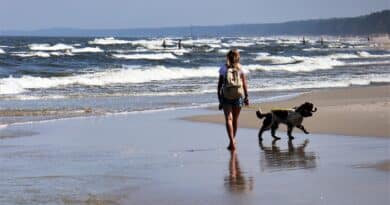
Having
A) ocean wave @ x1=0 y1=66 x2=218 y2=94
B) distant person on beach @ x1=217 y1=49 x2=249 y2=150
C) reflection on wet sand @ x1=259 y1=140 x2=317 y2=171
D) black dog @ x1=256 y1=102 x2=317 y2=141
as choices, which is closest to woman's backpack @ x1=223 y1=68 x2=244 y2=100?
distant person on beach @ x1=217 y1=49 x2=249 y2=150

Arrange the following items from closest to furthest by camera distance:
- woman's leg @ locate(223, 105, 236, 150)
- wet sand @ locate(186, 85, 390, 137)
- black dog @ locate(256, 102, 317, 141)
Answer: woman's leg @ locate(223, 105, 236, 150) → black dog @ locate(256, 102, 317, 141) → wet sand @ locate(186, 85, 390, 137)

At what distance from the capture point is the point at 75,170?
24.6 feet

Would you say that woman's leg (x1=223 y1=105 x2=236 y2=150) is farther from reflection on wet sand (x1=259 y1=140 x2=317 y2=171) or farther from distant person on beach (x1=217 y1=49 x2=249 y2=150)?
reflection on wet sand (x1=259 y1=140 x2=317 y2=171)

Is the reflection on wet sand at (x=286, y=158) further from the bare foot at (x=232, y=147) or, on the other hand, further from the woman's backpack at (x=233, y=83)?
the woman's backpack at (x=233, y=83)

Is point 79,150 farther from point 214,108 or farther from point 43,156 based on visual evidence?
point 214,108

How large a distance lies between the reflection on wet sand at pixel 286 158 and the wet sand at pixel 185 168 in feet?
0.03

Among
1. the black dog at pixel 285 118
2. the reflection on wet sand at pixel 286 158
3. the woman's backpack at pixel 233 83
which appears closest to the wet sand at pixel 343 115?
the black dog at pixel 285 118

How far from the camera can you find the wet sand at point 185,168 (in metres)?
6.07

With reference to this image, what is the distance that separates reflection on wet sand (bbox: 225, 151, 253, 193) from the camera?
20.7 feet

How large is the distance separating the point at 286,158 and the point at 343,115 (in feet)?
14.9

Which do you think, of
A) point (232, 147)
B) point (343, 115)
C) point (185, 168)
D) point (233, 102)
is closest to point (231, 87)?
point (233, 102)

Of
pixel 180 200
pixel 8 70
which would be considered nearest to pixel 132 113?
pixel 180 200

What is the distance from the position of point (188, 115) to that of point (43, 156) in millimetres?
5336

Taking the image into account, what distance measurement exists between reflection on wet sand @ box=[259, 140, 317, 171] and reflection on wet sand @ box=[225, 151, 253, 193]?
0.29 m
